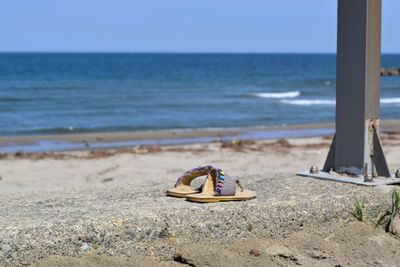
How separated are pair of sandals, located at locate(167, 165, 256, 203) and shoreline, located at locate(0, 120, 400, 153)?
1008 cm

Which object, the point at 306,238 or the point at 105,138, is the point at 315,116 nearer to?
the point at 105,138

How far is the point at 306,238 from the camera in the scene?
4.20 metres

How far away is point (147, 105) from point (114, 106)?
128 cm

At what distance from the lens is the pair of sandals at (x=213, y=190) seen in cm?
436

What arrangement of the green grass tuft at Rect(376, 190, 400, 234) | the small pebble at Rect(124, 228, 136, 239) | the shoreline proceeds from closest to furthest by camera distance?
1. the small pebble at Rect(124, 228, 136, 239)
2. the green grass tuft at Rect(376, 190, 400, 234)
3. the shoreline

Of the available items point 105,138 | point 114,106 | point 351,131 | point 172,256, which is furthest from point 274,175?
point 114,106

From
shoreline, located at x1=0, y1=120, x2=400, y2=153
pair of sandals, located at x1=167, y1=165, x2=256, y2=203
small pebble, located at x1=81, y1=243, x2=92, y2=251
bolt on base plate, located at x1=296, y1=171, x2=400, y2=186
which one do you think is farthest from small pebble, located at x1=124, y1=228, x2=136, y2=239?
shoreline, located at x1=0, y1=120, x2=400, y2=153

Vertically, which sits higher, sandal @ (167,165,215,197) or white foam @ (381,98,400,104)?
sandal @ (167,165,215,197)

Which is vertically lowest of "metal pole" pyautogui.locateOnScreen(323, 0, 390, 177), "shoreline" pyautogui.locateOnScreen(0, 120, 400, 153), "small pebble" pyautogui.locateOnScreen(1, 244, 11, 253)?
"shoreline" pyautogui.locateOnScreen(0, 120, 400, 153)

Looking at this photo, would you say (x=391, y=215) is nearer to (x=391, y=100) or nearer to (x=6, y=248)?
(x=6, y=248)

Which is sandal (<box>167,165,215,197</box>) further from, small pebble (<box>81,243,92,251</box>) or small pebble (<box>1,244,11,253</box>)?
small pebble (<box>1,244,11,253</box>)

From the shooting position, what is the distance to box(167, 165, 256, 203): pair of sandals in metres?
4.36

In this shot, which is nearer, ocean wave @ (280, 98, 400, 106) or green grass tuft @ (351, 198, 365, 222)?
green grass tuft @ (351, 198, 365, 222)

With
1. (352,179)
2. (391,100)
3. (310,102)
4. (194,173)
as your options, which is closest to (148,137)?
(352,179)
